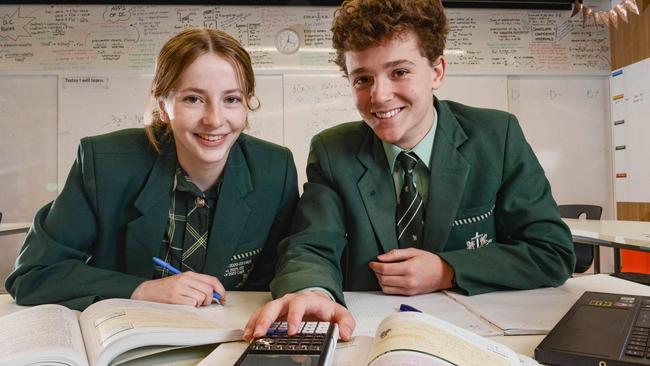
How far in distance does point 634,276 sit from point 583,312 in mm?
1229

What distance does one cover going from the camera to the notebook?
601 mm

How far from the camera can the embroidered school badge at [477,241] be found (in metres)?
1.25

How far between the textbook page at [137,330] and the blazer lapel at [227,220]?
377 millimetres

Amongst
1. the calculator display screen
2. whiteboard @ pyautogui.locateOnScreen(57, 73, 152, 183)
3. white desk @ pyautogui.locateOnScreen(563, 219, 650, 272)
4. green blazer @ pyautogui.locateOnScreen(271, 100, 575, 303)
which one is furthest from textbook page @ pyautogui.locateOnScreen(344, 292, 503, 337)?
whiteboard @ pyautogui.locateOnScreen(57, 73, 152, 183)

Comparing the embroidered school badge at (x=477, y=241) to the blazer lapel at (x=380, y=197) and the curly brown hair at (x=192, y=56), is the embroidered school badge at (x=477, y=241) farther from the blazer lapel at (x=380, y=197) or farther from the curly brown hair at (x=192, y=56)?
the curly brown hair at (x=192, y=56)

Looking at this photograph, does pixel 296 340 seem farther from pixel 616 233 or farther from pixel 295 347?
pixel 616 233

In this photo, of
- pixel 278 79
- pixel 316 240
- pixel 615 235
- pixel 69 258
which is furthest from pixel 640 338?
pixel 278 79

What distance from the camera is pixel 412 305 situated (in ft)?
3.25

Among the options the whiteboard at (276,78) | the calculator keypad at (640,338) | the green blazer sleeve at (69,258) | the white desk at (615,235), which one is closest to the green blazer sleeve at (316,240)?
the green blazer sleeve at (69,258)

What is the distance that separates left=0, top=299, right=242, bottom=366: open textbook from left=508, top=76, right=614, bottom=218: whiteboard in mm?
4174

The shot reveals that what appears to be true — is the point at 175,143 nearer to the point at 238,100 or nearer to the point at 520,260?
the point at 238,100

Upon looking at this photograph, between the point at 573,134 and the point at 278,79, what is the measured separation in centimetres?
266

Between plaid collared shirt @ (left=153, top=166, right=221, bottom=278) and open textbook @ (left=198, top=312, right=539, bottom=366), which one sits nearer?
open textbook @ (left=198, top=312, right=539, bottom=366)

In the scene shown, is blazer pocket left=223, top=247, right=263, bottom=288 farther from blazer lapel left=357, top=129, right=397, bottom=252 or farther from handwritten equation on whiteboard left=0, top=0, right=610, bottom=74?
handwritten equation on whiteboard left=0, top=0, right=610, bottom=74
